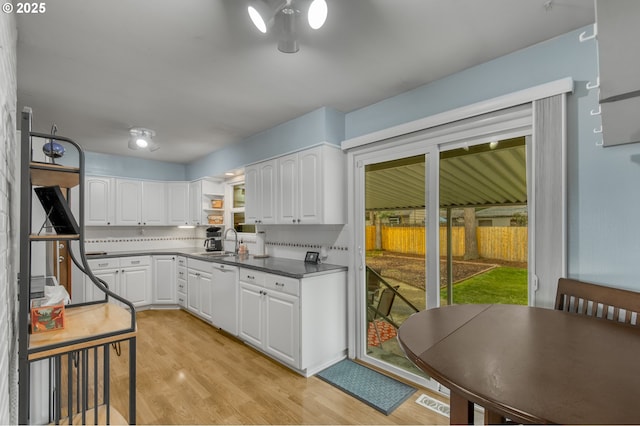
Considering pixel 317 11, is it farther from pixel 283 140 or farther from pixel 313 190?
pixel 283 140

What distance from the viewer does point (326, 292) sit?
2918 mm


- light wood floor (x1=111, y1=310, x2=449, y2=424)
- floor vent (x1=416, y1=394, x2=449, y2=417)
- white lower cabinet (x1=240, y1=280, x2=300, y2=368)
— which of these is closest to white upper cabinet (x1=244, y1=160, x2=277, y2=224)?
white lower cabinet (x1=240, y1=280, x2=300, y2=368)

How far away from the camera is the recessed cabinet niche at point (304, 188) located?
3.01 m

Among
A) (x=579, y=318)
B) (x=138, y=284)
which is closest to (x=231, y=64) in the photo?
(x=579, y=318)

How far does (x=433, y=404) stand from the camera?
2.24 meters

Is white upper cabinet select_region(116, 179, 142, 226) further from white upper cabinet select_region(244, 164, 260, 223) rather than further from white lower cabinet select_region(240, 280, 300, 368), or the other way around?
white lower cabinet select_region(240, 280, 300, 368)

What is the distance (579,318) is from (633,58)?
3.57 ft

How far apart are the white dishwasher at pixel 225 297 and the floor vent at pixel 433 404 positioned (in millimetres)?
1985

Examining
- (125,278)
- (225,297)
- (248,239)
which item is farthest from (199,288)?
(125,278)

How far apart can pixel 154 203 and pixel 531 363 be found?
5519 millimetres

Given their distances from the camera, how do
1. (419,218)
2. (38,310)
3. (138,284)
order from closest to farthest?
1. (38,310)
2. (419,218)
3. (138,284)

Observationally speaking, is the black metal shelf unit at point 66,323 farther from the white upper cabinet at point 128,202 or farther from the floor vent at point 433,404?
the white upper cabinet at point 128,202

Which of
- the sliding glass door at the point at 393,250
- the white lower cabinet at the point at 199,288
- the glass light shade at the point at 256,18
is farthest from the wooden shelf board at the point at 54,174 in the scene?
the white lower cabinet at the point at 199,288

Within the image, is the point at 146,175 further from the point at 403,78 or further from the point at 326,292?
the point at 403,78
